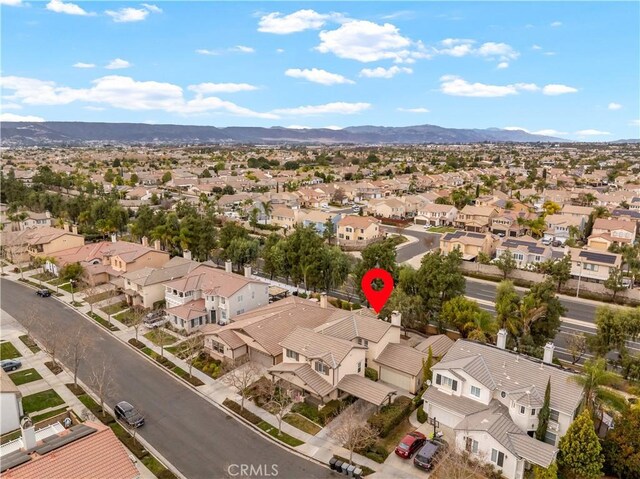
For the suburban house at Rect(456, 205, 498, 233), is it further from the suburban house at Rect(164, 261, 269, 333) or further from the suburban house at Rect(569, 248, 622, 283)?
the suburban house at Rect(164, 261, 269, 333)

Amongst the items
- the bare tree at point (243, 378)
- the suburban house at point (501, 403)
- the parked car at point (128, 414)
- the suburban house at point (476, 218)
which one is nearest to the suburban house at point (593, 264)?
the suburban house at point (476, 218)

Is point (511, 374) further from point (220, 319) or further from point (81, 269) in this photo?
point (81, 269)

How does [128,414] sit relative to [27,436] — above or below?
below

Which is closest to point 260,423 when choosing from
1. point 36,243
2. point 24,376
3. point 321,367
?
point 321,367

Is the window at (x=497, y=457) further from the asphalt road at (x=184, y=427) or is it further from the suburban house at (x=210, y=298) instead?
the suburban house at (x=210, y=298)

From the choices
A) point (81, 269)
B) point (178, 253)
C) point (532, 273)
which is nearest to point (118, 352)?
point (81, 269)

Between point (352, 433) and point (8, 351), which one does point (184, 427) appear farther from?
point (8, 351)
